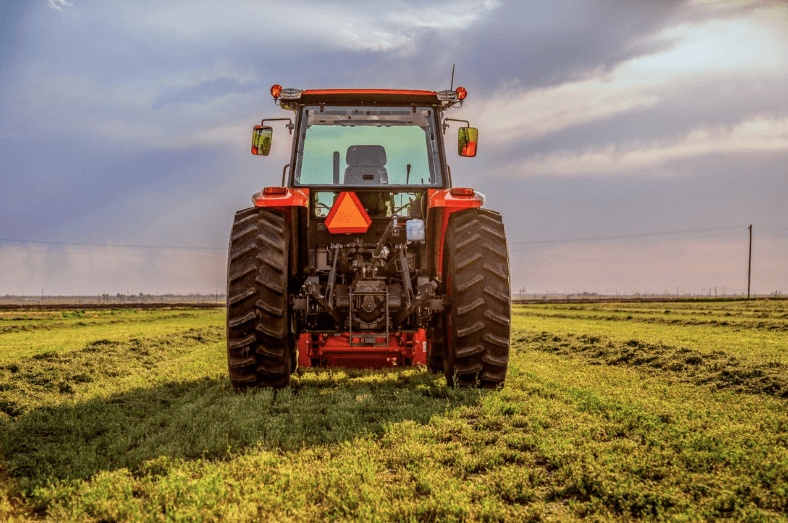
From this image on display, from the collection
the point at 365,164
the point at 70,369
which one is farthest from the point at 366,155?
the point at 70,369

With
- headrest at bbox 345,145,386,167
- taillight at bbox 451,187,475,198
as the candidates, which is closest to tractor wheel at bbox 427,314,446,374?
taillight at bbox 451,187,475,198

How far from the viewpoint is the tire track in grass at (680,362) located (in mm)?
8359

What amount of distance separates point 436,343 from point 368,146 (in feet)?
9.44

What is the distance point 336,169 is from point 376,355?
2.55m

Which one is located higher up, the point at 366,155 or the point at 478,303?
the point at 366,155

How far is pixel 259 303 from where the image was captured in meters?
6.72

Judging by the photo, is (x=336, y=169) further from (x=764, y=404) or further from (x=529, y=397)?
Result: (x=764, y=404)

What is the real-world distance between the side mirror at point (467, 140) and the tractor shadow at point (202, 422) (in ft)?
9.98

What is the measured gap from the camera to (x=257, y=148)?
7.84 metres

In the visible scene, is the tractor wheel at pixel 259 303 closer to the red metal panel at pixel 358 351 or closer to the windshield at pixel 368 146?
the red metal panel at pixel 358 351

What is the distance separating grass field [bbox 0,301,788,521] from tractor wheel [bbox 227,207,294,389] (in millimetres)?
304

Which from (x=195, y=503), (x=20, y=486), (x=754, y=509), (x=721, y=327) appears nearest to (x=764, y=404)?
(x=754, y=509)

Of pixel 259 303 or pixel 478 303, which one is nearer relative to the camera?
pixel 259 303

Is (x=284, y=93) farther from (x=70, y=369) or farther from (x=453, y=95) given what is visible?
(x=70, y=369)
